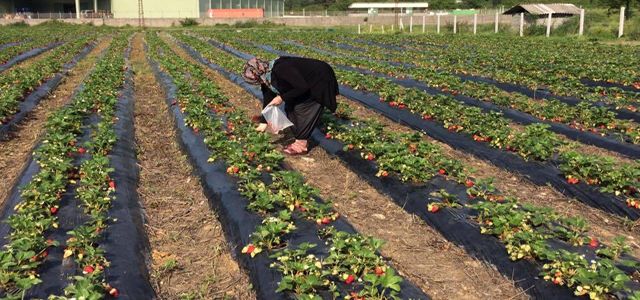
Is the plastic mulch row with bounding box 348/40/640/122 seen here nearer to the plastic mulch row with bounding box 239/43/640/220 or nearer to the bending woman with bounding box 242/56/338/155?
the plastic mulch row with bounding box 239/43/640/220

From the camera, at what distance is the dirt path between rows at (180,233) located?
4117 millimetres

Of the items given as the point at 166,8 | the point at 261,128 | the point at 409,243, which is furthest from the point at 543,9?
the point at 166,8

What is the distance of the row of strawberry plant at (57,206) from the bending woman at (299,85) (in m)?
2.34

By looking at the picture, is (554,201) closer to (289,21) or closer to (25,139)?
(25,139)

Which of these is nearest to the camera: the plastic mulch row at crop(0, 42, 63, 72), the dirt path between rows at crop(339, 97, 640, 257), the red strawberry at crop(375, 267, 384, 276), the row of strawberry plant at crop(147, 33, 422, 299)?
the row of strawberry plant at crop(147, 33, 422, 299)

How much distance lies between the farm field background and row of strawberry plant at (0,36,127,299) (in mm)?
21

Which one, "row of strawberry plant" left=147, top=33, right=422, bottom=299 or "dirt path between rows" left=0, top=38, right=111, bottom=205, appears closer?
"row of strawberry plant" left=147, top=33, right=422, bottom=299

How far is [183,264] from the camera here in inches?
178

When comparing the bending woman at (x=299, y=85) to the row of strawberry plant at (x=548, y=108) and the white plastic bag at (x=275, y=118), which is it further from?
the row of strawberry plant at (x=548, y=108)

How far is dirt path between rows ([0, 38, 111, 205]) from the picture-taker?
6.70 meters

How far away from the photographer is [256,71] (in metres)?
7.03

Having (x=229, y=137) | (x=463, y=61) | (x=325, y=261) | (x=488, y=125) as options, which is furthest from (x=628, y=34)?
(x=325, y=261)

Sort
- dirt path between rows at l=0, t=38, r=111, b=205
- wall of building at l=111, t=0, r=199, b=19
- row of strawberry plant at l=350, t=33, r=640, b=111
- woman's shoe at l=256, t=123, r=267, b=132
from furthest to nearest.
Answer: wall of building at l=111, t=0, r=199, b=19
row of strawberry plant at l=350, t=33, r=640, b=111
woman's shoe at l=256, t=123, r=267, b=132
dirt path between rows at l=0, t=38, r=111, b=205

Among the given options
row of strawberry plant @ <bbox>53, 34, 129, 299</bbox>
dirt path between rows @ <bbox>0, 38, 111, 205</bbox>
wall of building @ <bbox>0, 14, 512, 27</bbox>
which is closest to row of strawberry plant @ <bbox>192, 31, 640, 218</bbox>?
row of strawberry plant @ <bbox>53, 34, 129, 299</bbox>
